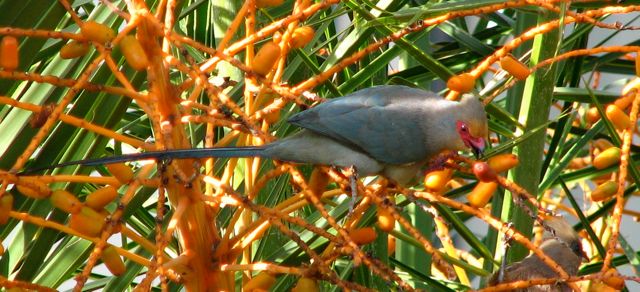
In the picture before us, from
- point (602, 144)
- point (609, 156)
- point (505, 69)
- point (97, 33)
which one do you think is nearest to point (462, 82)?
point (505, 69)

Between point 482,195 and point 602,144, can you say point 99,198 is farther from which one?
point 602,144

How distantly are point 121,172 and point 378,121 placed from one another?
1.85 feet

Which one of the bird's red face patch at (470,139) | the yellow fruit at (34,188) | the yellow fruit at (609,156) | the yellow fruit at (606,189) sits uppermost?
the bird's red face patch at (470,139)

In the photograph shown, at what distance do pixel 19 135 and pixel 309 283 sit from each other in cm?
46

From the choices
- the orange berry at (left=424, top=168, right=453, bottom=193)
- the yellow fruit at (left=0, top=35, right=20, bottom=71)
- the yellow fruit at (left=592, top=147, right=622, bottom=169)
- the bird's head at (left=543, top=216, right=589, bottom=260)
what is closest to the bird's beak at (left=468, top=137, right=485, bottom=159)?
the yellow fruit at (left=592, top=147, right=622, bottom=169)

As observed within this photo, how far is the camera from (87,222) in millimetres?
1190

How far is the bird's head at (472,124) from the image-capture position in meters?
1.66

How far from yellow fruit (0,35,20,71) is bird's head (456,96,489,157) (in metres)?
0.76

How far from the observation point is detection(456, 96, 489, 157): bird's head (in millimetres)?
1661

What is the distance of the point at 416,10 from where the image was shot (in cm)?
147

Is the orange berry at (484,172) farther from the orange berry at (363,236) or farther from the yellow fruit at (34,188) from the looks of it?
the yellow fruit at (34,188)

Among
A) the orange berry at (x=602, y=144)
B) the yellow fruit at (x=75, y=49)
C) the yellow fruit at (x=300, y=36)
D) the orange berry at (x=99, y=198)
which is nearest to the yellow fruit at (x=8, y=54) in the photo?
the yellow fruit at (x=75, y=49)

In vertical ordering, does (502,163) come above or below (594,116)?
below

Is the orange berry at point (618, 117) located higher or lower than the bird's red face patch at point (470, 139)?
lower
